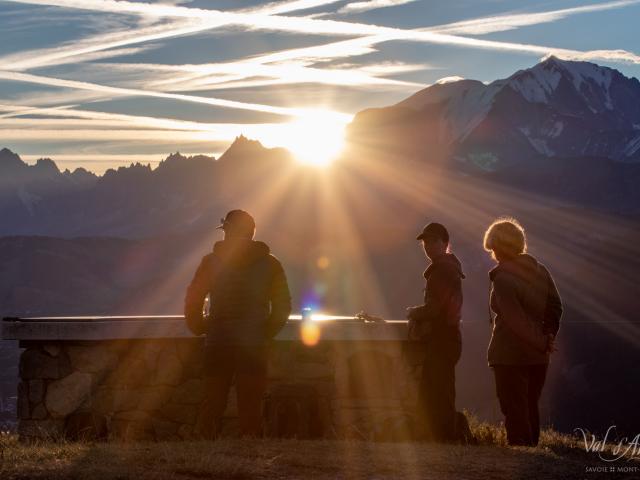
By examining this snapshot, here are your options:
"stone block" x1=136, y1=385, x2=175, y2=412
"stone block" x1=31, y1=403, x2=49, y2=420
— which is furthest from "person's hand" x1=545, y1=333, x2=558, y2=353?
"stone block" x1=31, y1=403, x2=49, y2=420

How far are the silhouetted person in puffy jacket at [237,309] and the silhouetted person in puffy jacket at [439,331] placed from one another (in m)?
1.32

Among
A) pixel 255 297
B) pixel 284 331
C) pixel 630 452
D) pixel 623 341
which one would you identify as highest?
pixel 255 297

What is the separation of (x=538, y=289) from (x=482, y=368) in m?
111

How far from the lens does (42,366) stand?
28.5 feet

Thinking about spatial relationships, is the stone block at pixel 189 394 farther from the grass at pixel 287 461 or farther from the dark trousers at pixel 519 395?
the dark trousers at pixel 519 395

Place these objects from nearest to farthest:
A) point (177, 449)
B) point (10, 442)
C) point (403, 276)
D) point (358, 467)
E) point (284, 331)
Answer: point (358, 467) < point (177, 449) < point (10, 442) < point (284, 331) < point (403, 276)

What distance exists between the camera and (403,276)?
19838 cm

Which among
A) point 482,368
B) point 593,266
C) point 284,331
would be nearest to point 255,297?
point 284,331

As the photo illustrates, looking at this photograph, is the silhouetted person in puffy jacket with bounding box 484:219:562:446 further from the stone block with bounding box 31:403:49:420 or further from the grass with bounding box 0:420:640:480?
the stone block with bounding box 31:403:49:420

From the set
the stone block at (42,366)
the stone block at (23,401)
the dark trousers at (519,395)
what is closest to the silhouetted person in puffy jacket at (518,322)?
the dark trousers at (519,395)

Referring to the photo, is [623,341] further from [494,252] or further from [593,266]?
[494,252]

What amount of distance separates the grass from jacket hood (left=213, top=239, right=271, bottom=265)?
1.43 m

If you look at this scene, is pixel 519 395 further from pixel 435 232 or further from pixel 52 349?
pixel 52 349

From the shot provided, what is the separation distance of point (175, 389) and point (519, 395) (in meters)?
3.18
